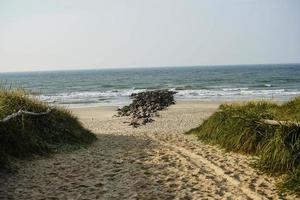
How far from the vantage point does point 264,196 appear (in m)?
6.97

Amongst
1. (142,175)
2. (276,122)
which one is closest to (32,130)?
(142,175)

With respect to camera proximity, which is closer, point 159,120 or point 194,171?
point 194,171

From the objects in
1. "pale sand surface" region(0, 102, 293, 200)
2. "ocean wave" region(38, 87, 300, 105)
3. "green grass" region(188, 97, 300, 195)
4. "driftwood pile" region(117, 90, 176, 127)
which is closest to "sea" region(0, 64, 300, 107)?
"ocean wave" region(38, 87, 300, 105)

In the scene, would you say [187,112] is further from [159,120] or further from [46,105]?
[46,105]

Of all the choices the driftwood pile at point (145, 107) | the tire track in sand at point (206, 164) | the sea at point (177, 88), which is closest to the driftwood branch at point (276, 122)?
the tire track in sand at point (206, 164)

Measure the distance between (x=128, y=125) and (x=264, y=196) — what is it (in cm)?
1445

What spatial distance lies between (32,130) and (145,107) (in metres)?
15.5

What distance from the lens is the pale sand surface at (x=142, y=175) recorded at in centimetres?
723

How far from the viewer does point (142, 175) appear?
8445mm

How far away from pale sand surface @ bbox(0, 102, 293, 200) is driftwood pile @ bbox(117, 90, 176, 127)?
9802mm

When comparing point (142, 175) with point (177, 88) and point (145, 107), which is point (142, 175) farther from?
point (177, 88)

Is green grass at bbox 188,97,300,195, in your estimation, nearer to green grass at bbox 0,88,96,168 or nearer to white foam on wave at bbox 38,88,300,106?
green grass at bbox 0,88,96,168

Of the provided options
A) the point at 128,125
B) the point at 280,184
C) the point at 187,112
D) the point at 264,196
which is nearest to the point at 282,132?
the point at 280,184

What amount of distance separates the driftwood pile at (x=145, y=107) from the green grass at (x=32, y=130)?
7.67 m
